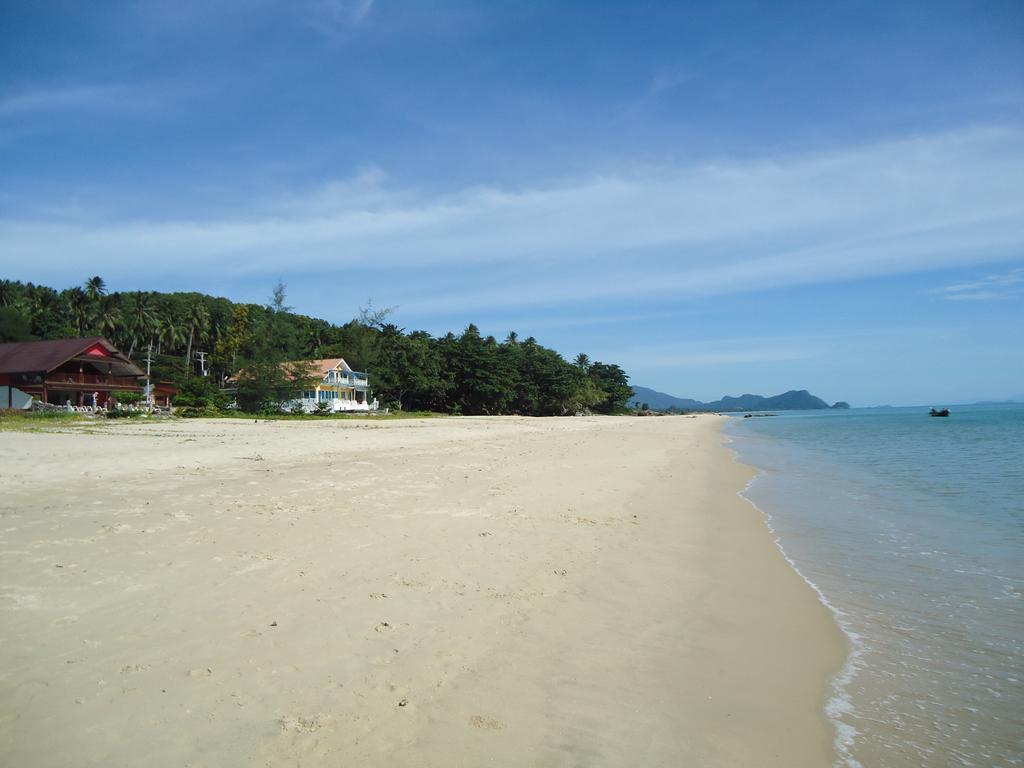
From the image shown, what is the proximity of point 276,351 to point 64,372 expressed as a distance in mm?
15329

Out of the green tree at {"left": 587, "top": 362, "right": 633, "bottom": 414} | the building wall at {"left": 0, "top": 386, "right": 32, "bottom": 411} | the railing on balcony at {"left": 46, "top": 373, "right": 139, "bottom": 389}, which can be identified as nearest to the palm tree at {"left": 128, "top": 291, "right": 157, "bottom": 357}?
the railing on balcony at {"left": 46, "top": 373, "right": 139, "bottom": 389}

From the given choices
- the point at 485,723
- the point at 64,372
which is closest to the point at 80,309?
the point at 64,372

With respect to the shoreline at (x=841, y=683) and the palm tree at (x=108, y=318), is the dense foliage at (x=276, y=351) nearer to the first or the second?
the palm tree at (x=108, y=318)

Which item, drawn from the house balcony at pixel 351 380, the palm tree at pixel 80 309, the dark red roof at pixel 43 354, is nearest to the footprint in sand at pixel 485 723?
the dark red roof at pixel 43 354

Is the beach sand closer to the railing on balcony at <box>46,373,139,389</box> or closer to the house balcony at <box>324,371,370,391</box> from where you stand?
the railing on balcony at <box>46,373,139,389</box>

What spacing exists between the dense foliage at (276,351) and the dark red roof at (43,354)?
7.45m

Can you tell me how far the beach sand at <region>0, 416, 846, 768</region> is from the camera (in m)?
3.34

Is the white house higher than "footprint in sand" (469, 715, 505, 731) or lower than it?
higher

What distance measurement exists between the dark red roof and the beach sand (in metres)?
43.2

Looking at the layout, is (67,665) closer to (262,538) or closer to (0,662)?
(0,662)

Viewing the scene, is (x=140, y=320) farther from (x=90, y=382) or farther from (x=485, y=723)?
(x=485, y=723)

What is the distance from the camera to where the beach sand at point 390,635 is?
132 inches

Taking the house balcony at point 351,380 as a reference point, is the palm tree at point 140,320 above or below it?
above

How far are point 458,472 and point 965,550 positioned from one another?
908 centimetres
